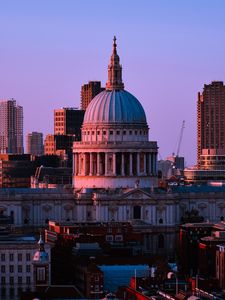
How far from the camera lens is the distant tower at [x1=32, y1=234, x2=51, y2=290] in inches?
6969

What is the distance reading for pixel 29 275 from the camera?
599 feet

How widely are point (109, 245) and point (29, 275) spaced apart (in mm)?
18640

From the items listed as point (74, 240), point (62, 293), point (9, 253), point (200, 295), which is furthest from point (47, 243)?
point (200, 295)

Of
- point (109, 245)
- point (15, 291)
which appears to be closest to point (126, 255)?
point (109, 245)

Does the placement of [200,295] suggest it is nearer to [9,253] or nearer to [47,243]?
[9,253]

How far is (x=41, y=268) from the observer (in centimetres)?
17838

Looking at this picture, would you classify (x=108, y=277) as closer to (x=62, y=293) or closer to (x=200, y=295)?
(x=62, y=293)

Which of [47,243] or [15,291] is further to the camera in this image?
[47,243]

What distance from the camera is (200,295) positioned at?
154 m

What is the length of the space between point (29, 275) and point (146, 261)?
10.3m

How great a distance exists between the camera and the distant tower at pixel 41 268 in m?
177

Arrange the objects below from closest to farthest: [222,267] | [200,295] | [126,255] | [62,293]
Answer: [200,295] < [62,293] < [222,267] < [126,255]

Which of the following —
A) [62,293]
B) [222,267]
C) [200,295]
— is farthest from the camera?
[222,267]

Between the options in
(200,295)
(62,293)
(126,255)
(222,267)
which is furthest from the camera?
(126,255)
